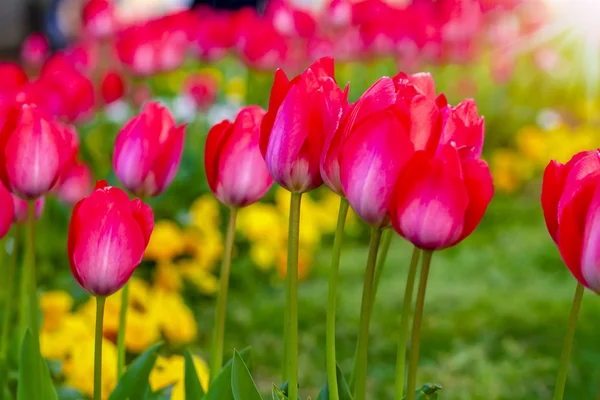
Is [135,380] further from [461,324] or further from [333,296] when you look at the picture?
[461,324]

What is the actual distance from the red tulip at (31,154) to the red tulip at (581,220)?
21.9 inches

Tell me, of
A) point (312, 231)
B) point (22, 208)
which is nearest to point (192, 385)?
point (22, 208)

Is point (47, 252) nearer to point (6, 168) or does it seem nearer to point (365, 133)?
point (6, 168)

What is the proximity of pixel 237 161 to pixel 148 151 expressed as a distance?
0.15 m

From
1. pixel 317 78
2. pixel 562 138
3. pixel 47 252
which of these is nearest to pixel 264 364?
pixel 47 252

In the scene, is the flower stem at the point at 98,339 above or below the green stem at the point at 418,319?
below

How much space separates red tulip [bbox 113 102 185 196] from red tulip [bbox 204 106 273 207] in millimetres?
104

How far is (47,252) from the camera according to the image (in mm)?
2312

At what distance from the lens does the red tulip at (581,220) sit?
0.69 m

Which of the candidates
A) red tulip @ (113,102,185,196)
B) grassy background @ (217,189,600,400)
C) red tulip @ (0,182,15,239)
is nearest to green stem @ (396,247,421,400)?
red tulip @ (113,102,185,196)

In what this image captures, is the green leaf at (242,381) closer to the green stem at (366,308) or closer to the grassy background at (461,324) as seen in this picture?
the green stem at (366,308)

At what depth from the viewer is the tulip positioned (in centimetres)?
83

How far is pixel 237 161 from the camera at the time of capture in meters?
0.94

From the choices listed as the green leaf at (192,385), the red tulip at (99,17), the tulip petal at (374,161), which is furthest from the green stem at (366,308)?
the red tulip at (99,17)
